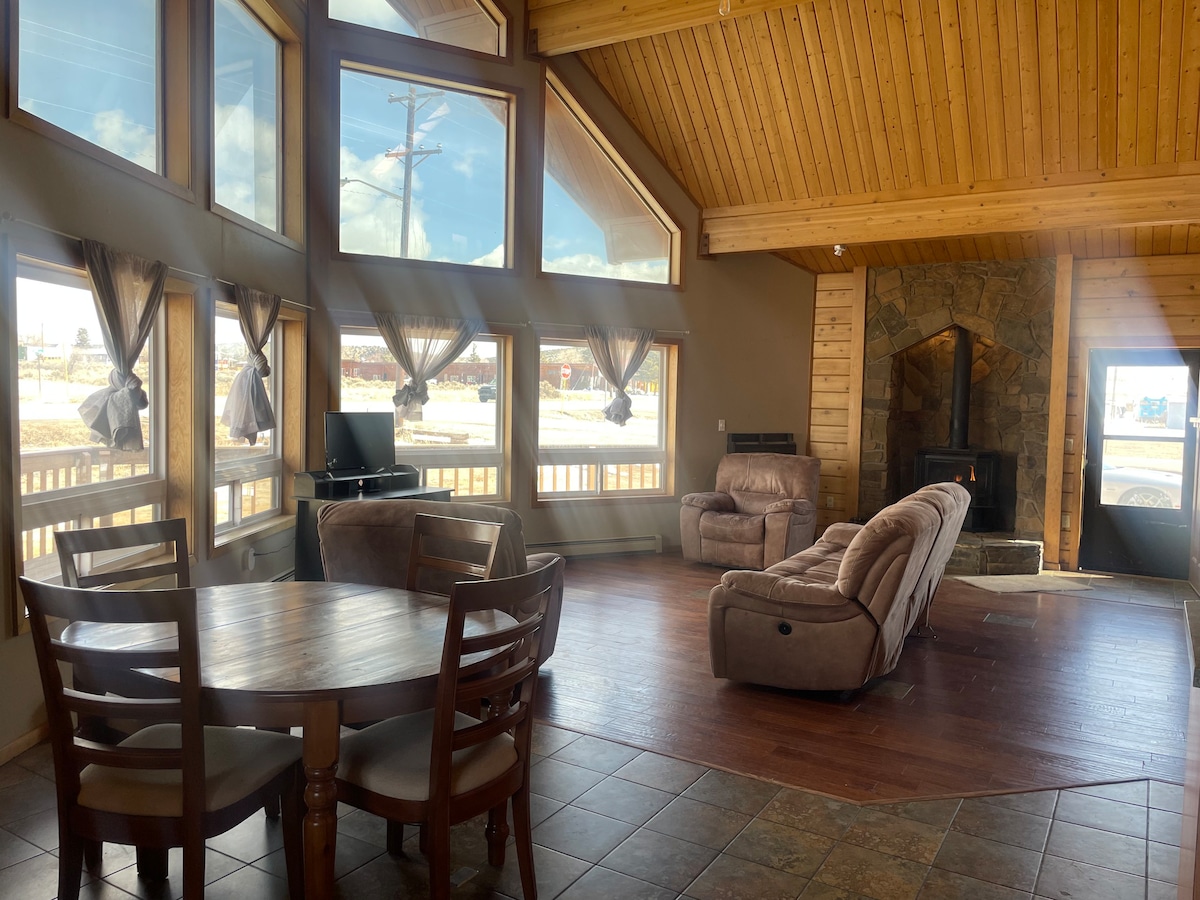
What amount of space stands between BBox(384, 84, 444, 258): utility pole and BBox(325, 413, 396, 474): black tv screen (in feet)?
5.06

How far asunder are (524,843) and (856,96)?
20.1 ft

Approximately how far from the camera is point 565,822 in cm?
298

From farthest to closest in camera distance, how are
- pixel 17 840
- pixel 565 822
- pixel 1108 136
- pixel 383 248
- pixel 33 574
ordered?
pixel 383 248, pixel 1108 136, pixel 33 574, pixel 565 822, pixel 17 840

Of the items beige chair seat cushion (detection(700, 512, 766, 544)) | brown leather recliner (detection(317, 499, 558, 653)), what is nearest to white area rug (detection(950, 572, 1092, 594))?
beige chair seat cushion (detection(700, 512, 766, 544))

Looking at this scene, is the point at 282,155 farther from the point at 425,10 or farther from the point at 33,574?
the point at 33,574

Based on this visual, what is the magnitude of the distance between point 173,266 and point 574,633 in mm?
3033

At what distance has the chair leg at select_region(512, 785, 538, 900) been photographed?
2424 mm

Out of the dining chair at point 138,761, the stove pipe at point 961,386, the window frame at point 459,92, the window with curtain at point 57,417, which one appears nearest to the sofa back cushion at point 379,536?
the window with curtain at point 57,417

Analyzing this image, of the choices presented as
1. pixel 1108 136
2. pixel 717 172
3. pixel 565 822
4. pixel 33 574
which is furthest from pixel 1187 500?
pixel 33 574

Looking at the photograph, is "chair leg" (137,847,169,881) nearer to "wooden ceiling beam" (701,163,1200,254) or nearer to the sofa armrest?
the sofa armrest

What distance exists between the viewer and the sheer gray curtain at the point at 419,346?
22.6ft

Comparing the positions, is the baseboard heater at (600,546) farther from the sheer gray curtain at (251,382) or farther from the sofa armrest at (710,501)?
the sheer gray curtain at (251,382)

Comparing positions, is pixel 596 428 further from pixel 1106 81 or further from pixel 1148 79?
pixel 1148 79

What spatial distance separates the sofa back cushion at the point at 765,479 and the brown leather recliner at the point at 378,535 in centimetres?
409
